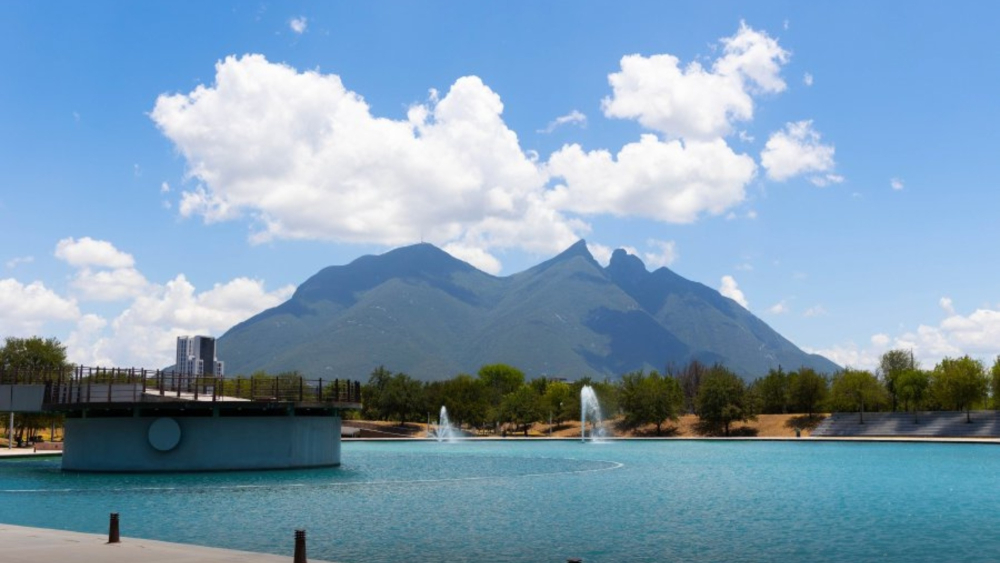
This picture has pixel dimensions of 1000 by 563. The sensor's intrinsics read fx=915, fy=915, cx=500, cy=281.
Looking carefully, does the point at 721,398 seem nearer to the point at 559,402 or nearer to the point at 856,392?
the point at 856,392

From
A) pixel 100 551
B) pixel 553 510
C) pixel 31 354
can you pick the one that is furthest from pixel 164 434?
pixel 31 354

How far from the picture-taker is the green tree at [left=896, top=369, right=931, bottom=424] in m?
112

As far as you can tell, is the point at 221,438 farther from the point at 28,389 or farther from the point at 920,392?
the point at 920,392

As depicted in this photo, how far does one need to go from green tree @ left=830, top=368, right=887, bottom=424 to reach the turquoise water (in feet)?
184

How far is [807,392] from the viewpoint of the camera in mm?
108188

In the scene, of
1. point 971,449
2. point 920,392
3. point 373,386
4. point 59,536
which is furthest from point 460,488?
point 373,386

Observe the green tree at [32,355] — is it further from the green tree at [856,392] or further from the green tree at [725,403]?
the green tree at [856,392]

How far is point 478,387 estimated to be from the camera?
137 m

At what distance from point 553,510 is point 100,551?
49.8 ft

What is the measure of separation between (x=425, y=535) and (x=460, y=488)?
14.7 meters

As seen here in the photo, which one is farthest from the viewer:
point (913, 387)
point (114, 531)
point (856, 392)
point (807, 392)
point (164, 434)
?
point (913, 387)

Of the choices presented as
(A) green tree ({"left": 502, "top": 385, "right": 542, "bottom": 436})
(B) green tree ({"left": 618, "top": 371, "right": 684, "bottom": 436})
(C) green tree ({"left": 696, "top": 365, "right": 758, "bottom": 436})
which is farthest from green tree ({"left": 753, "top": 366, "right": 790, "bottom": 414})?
(A) green tree ({"left": 502, "top": 385, "right": 542, "bottom": 436})

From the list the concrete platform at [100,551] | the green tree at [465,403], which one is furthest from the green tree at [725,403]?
the concrete platform at [100,551]

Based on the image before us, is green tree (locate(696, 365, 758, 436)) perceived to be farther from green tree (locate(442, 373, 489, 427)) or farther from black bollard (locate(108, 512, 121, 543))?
black bollard (locate(108, 512, 121, 543))
